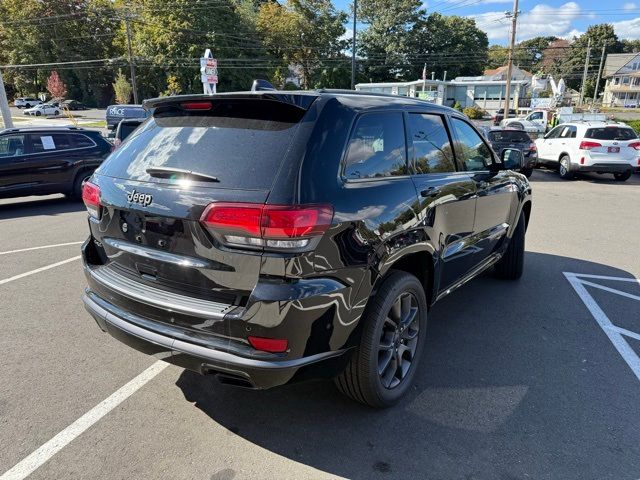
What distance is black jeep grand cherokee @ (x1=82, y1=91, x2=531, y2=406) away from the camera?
2.25 m

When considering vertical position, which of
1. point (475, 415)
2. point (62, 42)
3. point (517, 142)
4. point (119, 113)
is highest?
point (62, 42)

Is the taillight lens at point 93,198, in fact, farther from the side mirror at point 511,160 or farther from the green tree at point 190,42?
the green tree at point 190,42

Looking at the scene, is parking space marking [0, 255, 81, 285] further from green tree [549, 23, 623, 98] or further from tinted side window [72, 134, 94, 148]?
green tree [549, 23, 623, 98]

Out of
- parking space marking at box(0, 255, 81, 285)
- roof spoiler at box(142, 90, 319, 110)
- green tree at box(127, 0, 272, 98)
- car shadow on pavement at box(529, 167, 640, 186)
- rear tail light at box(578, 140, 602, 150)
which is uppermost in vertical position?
green tree at box(127, 0, 272, 98)

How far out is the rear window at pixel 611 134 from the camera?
13.7 meters

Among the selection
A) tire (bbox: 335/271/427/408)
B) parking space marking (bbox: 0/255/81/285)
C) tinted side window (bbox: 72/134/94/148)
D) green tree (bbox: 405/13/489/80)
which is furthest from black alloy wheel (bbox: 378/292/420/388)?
green tree (bbox: 405/13/489/80)

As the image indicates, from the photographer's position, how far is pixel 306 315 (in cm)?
226

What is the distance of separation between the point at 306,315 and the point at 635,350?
3078 mm

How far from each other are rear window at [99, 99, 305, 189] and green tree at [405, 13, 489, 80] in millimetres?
77551

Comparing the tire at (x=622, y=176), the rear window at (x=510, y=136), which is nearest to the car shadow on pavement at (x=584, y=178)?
the tire at (x=622, y=176)

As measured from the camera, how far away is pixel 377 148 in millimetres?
2875

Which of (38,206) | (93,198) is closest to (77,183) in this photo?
(38,206)

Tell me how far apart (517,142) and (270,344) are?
14871 mm

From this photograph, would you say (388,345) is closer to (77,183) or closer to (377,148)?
(377,148)
